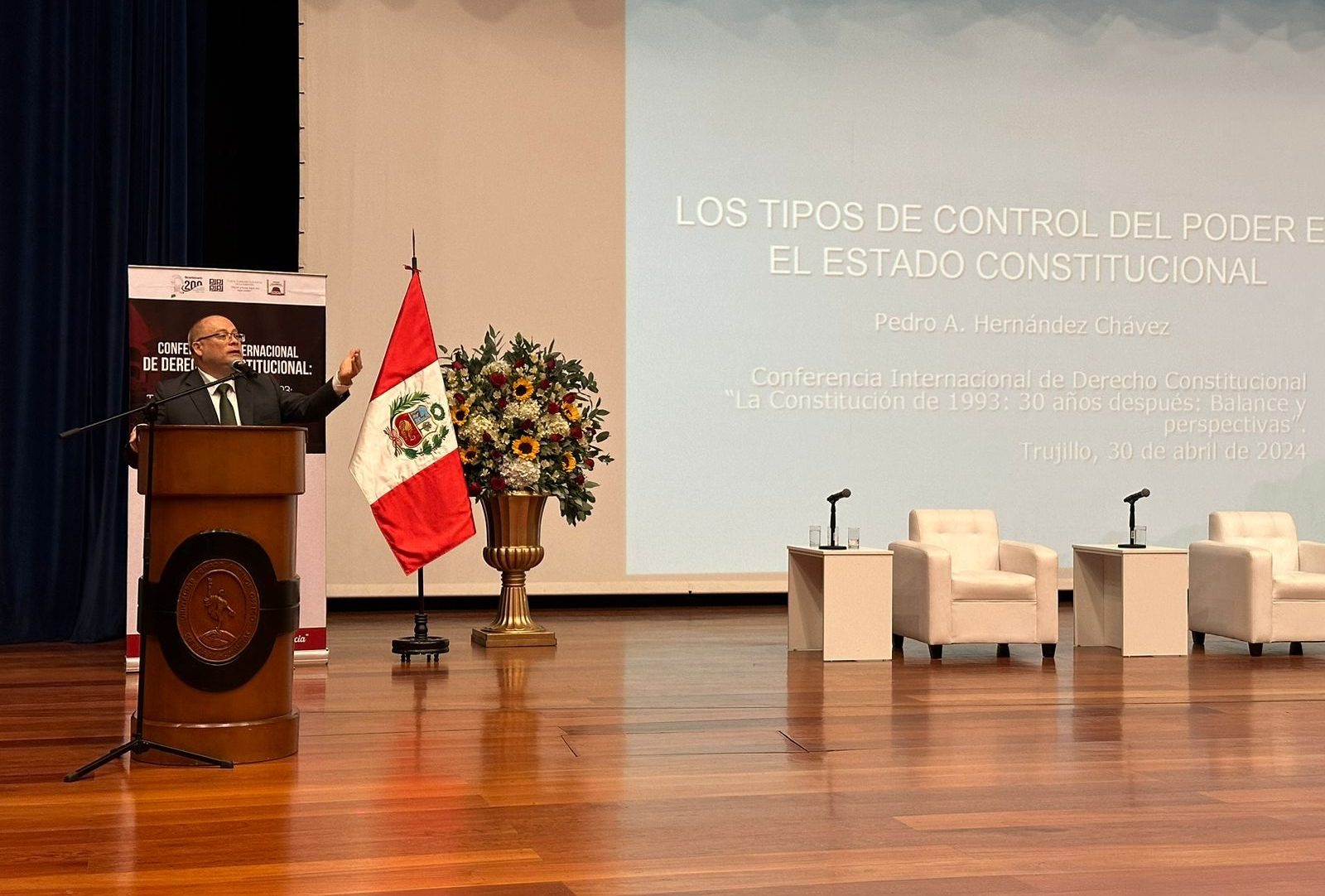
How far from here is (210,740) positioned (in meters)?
4.36

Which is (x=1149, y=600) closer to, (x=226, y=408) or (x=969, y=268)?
(x=969, y=268)

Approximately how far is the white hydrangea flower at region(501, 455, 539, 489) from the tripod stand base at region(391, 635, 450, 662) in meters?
A: 0.88

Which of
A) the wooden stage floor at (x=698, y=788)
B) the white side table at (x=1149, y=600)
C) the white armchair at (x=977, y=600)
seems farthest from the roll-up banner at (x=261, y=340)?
the white side table at (x=1149, y=600)

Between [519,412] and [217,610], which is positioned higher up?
[519,412]

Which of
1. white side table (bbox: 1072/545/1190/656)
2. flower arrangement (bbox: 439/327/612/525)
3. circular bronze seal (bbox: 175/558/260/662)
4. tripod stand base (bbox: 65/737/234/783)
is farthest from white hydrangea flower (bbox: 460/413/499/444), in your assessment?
white side table (bbox: 1072/545/1190/656)

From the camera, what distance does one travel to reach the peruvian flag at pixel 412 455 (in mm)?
6852

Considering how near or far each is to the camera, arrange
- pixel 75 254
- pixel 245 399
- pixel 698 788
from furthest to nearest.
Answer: pixel 75 254 → pixel 245 399 → pixel 698 788

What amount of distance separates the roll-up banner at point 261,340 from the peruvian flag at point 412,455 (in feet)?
0.95

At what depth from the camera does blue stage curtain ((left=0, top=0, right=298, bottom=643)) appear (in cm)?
828

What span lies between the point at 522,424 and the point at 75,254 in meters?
3.12

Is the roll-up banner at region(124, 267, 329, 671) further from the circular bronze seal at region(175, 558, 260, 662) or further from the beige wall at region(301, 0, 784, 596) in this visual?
the beige wall at region(301, 0, 784, 596)

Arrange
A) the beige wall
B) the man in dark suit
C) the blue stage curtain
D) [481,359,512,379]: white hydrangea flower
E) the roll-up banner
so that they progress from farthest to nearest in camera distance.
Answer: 1. the beige wall
2. the blue stage curtain
3. [481,359,512,379]: white hydrangea flower
4. the roll-up banner
5. the man in dark suit

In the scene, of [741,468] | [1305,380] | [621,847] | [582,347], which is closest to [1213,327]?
[1305,380]

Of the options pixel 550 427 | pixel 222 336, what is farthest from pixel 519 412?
pixel 222 336
